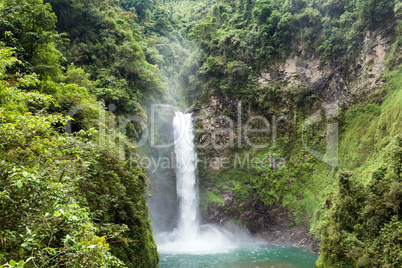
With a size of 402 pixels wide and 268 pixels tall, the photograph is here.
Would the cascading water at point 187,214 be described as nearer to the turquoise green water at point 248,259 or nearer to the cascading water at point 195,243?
the cascading water at point 195,243

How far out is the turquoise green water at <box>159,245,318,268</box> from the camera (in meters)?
13.8

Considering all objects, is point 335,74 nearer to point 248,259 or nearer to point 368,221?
point 368,221

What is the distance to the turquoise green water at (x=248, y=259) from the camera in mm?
Result: 13758

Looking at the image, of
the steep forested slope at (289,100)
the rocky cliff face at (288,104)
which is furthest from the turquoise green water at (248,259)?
the steep forested slope at (289,100)

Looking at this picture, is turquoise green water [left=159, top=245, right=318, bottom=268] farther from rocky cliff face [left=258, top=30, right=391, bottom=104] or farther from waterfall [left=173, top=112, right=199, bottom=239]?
rocky cliff face [left=258, top=30, right=391, bottom=104]

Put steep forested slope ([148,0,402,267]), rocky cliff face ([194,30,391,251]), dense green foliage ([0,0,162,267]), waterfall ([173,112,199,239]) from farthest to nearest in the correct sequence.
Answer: waterfall ([173,112,199,239]), rocky cliff face ([194,30,391,251]), steep forested slope ([148,0,402,267]), dense green foliage ([0,0,162,267])

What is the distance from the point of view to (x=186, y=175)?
23047 millimetres

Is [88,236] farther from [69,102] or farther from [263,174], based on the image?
[263,174]

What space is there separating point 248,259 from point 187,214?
798cm

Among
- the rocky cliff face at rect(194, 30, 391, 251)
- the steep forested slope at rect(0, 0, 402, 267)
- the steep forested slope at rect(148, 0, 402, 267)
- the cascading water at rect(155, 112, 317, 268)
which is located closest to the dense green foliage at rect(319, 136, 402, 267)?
the steep forested slope at rect(0, 0, 402, 267)

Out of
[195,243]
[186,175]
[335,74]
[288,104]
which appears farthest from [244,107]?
[195,243]

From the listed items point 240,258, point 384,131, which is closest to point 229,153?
point 240,258

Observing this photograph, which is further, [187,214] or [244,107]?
[244,107]

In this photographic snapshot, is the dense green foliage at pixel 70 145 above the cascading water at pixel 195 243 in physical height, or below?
above
